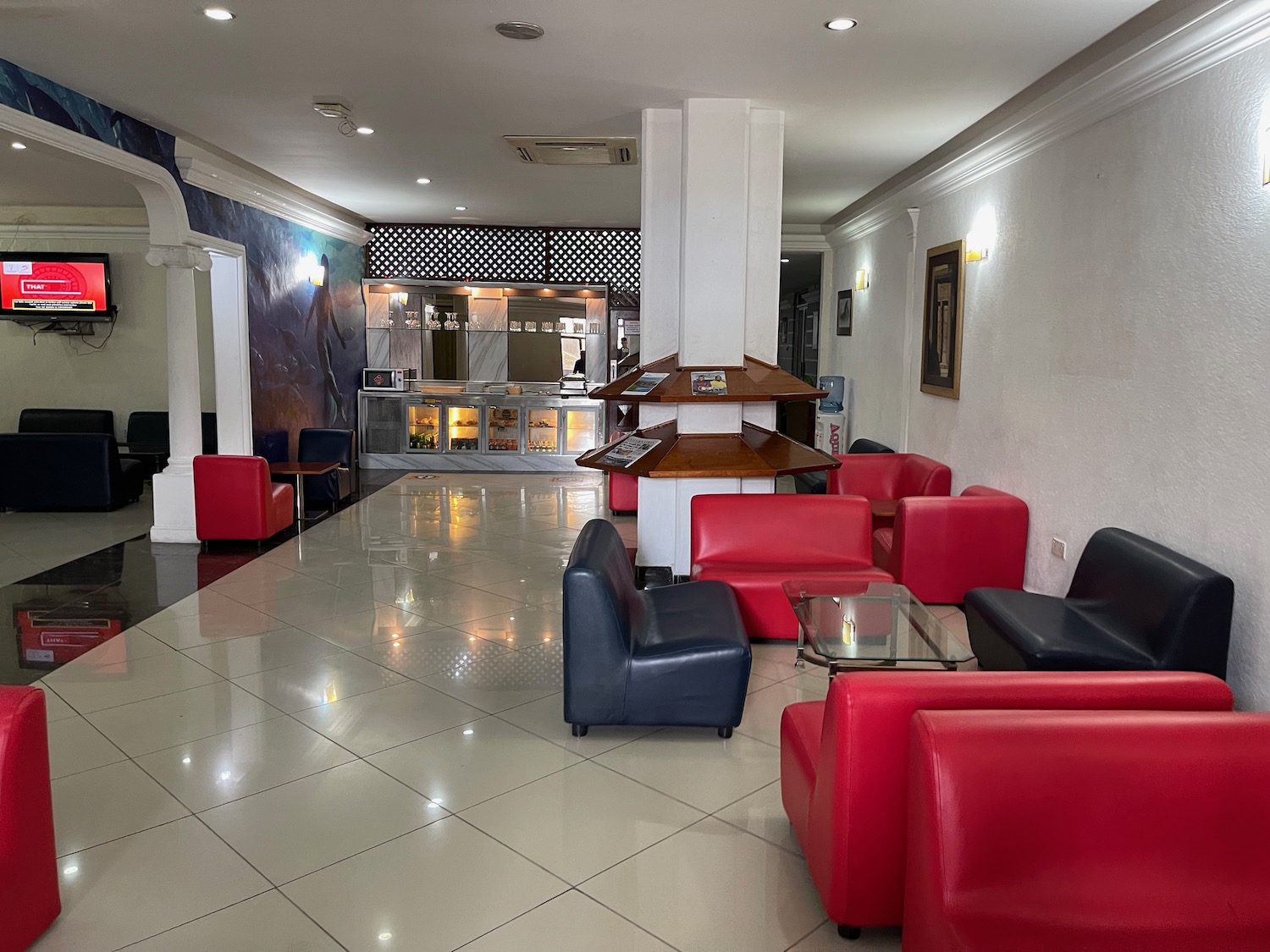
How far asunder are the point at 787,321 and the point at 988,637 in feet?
50.7

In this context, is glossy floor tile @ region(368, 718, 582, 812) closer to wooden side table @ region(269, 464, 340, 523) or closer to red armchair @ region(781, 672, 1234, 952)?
red armchair @ region(781, 672, 1234, 952)

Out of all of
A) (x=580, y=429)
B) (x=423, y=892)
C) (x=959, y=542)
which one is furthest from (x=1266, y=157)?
(x=580, y=429)

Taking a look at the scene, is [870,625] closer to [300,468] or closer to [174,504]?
[174,504]

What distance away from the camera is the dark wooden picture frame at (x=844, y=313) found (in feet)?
35.1

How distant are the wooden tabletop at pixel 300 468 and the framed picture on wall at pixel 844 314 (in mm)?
5858

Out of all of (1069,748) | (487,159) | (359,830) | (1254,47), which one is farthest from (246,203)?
(1069,748)

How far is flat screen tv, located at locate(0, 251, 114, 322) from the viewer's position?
10.3 meters

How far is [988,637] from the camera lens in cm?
442

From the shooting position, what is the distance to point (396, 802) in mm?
3289

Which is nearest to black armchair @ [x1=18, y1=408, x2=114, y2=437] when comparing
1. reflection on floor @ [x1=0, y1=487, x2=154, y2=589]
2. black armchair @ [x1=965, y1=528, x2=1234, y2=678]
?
reflection on floor @ [x1=0, y1=487, x2=154, y2=589]

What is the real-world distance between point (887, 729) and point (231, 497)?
20.7 ft

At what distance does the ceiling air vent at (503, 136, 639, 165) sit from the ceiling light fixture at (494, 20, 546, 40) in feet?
7.26

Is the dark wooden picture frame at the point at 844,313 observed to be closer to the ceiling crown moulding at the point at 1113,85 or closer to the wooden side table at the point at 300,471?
the ceiling crown moulding at the point at 1113,85

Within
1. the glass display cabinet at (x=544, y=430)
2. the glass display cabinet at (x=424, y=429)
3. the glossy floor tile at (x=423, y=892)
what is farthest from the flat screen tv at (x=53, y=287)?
the glossy floor tile at (x=423, y=892)
